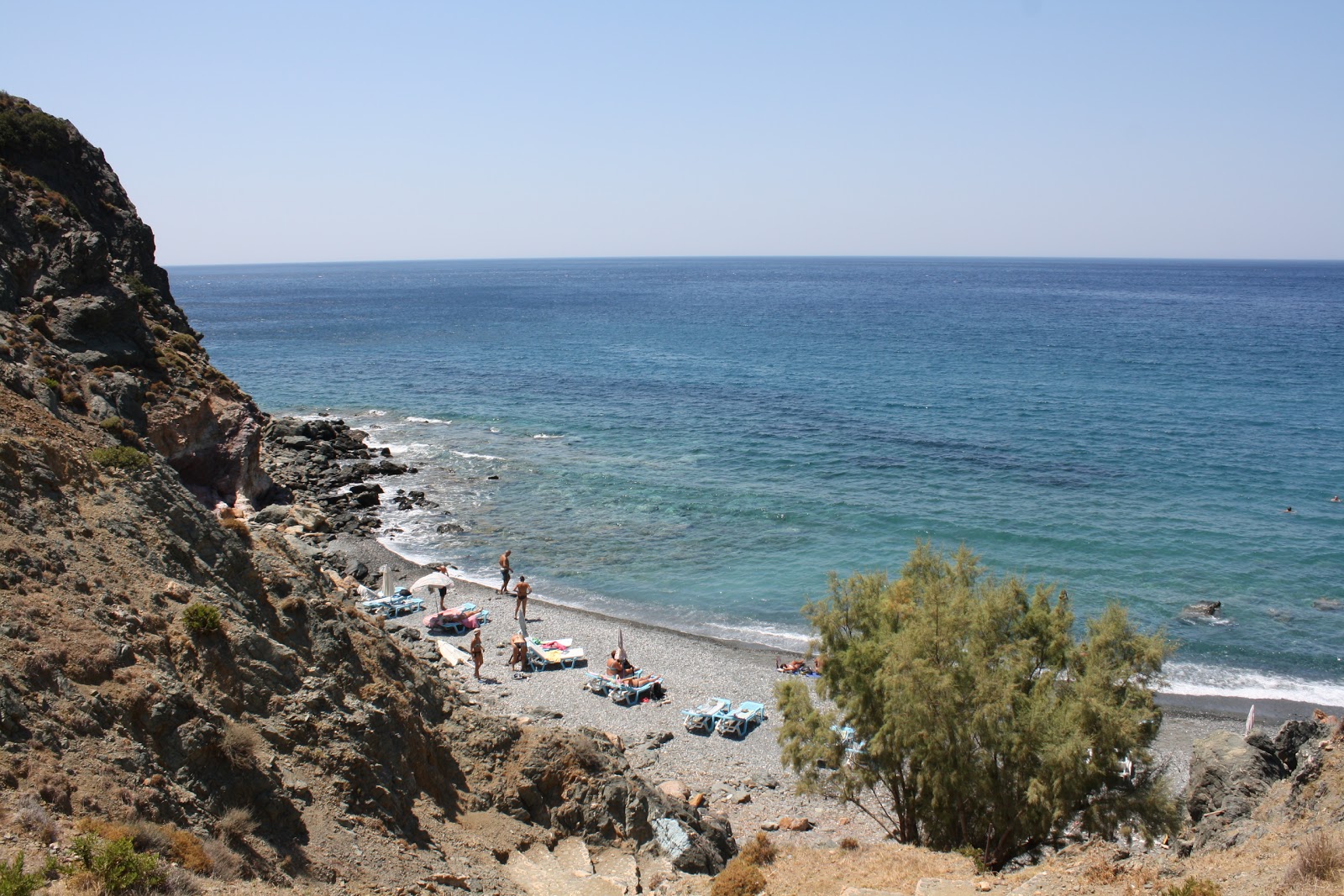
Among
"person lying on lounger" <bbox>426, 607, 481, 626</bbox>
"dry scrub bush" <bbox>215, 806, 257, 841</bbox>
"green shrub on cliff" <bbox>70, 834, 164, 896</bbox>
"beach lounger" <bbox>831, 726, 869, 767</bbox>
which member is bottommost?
"person lying on lounger" <bbox>426, 607, 481, 626</bbox>

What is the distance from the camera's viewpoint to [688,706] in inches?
1015

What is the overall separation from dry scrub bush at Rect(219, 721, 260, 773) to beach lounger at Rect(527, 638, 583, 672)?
15.3m

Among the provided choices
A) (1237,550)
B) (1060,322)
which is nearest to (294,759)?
(1237,550)

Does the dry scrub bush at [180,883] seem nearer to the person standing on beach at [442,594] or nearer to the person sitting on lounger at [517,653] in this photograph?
the person sitting on lounger at [517,653]

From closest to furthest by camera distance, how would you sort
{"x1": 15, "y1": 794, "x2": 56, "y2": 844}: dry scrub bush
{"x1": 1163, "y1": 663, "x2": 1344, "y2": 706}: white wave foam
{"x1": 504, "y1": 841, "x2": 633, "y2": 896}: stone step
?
{"x1": 15, "y1": 794, "x2": 56, "y2": 844}: dry scrub bush, {"x1": 504, "y1": 841, "x2": 633, "y2": 896}: stone step, {"x1": 1163, "y1": 663, "x2": 1344, "y2": 706}: white wave foam

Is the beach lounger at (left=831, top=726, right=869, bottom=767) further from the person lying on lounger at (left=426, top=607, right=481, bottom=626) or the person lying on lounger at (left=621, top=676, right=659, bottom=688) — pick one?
the person lying on lounger at (left=426, top=607, right=481, bottom=626)

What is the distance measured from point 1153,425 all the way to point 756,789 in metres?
48.9

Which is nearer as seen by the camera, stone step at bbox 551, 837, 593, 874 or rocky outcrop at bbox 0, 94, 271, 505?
stone step at bbox 551, 837, 593, 874

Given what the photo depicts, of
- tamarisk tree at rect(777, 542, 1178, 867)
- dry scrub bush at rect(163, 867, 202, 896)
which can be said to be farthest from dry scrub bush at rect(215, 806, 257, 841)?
tamarisk tree at rect(777, 542, 1178, 867)

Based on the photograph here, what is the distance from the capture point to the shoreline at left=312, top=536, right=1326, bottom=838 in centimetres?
2138

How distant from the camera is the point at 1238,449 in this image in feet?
174

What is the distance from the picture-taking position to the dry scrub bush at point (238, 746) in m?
11.8

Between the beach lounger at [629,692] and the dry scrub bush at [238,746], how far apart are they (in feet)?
45.9

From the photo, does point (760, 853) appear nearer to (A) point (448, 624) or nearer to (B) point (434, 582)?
(A) point (448, 624)
